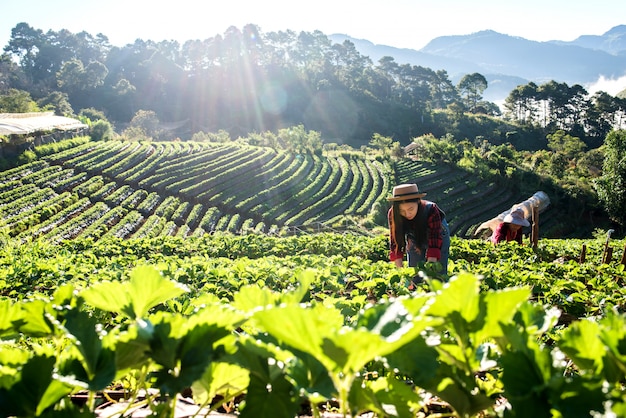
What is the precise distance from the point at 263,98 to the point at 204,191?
47.2 metres

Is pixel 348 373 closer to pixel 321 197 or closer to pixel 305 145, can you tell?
pixel 321 197

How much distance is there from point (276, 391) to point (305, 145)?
48.9m

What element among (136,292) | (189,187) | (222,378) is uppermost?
(136,292)

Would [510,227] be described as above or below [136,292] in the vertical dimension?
below

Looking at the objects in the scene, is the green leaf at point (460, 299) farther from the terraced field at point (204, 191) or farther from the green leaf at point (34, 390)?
the terraced field at point (204, 191)

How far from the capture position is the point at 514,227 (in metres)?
8.72

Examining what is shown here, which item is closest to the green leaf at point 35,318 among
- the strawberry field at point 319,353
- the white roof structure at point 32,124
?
the strawberry field at point 319,353

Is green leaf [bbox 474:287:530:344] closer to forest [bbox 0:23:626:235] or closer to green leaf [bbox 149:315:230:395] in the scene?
green leaf [bbox 149:315:230:395]

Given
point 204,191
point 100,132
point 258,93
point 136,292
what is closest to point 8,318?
point 136,292

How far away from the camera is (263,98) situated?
259 ft

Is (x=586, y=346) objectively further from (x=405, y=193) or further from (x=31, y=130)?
(x=31, y=130)

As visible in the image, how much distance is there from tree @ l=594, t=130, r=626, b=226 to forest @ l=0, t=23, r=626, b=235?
19488 mm

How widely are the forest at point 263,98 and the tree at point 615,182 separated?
19.5 metres

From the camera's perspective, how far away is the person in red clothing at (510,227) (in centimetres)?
859
